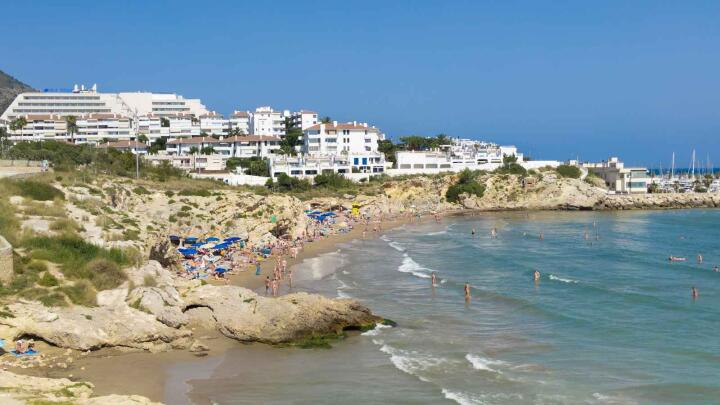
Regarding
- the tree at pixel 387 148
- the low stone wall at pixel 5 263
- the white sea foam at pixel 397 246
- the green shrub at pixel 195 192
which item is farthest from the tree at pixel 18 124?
the low stone wall at pixel 5 263

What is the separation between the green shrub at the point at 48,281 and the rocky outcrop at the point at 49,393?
642 centimetres

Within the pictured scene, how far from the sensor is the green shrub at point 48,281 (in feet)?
70.6

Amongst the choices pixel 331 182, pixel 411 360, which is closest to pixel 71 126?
pixel 331 182

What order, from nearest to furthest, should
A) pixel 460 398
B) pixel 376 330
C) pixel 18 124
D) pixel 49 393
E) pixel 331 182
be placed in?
1. pixel 49 393
2. pixel 460 398
3. pixel 376 330
4. pixel 331 182
5. pixel 18 124

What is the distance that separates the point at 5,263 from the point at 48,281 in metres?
1.31

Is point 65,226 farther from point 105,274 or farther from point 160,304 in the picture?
point 160,304

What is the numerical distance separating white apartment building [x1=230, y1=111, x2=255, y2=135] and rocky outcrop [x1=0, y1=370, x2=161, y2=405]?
92844 mm

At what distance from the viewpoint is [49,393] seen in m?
14.3

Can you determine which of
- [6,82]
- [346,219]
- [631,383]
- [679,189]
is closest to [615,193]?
[679,189]

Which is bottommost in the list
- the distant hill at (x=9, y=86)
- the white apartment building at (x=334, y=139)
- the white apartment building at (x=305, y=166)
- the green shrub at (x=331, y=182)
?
the green shrub at (x=331, y=182)

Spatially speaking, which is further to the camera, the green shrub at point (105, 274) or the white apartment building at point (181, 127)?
the white apartment building at point (181, 127)

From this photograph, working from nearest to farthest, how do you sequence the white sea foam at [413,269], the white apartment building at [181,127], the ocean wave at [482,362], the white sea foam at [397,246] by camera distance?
1. the ocean wave at [482,362]
2. the white sea foam at [413,269]
3. the white sea foam at [397,246]
4. the white apartment building at [181,127]

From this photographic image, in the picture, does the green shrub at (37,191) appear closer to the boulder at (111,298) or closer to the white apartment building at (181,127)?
the boulder at (111,298)

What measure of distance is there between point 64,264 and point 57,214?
5.35m
